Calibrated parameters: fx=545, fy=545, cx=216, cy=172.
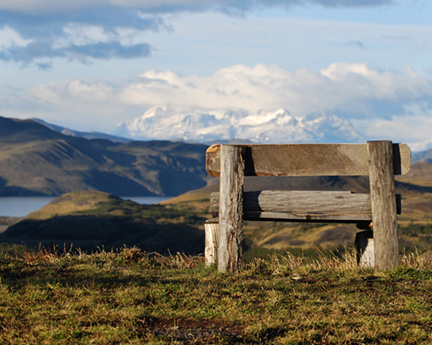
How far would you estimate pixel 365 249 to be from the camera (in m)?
10.5

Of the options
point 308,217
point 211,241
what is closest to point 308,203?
point 308,217

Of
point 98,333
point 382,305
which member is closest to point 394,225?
point 382,305

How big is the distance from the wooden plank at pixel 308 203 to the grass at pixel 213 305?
1036 mm

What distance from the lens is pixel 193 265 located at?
37.3 ft

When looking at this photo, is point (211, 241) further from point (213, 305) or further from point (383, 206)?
point (213, 305)

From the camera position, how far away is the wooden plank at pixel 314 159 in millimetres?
9727

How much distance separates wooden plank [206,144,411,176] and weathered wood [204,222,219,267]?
1.52m

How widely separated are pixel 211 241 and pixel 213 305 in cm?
367

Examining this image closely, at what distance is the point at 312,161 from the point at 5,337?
5953 mm

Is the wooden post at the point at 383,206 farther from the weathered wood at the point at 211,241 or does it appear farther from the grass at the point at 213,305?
the weathered wood at the point at 211,241

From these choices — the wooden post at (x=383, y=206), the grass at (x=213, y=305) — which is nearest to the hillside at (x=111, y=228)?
the wooden post at (x=383, y=206)

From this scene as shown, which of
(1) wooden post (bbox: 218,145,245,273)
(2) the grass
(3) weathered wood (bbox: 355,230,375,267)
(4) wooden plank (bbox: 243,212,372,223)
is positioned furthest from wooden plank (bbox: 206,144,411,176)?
(2) the grass

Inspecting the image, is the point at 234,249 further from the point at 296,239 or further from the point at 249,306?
the point at 296,239

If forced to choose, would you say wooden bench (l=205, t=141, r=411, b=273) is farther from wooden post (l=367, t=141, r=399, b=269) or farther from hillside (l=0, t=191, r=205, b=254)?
hillside (l=0, t=191, r=205, b=254)
